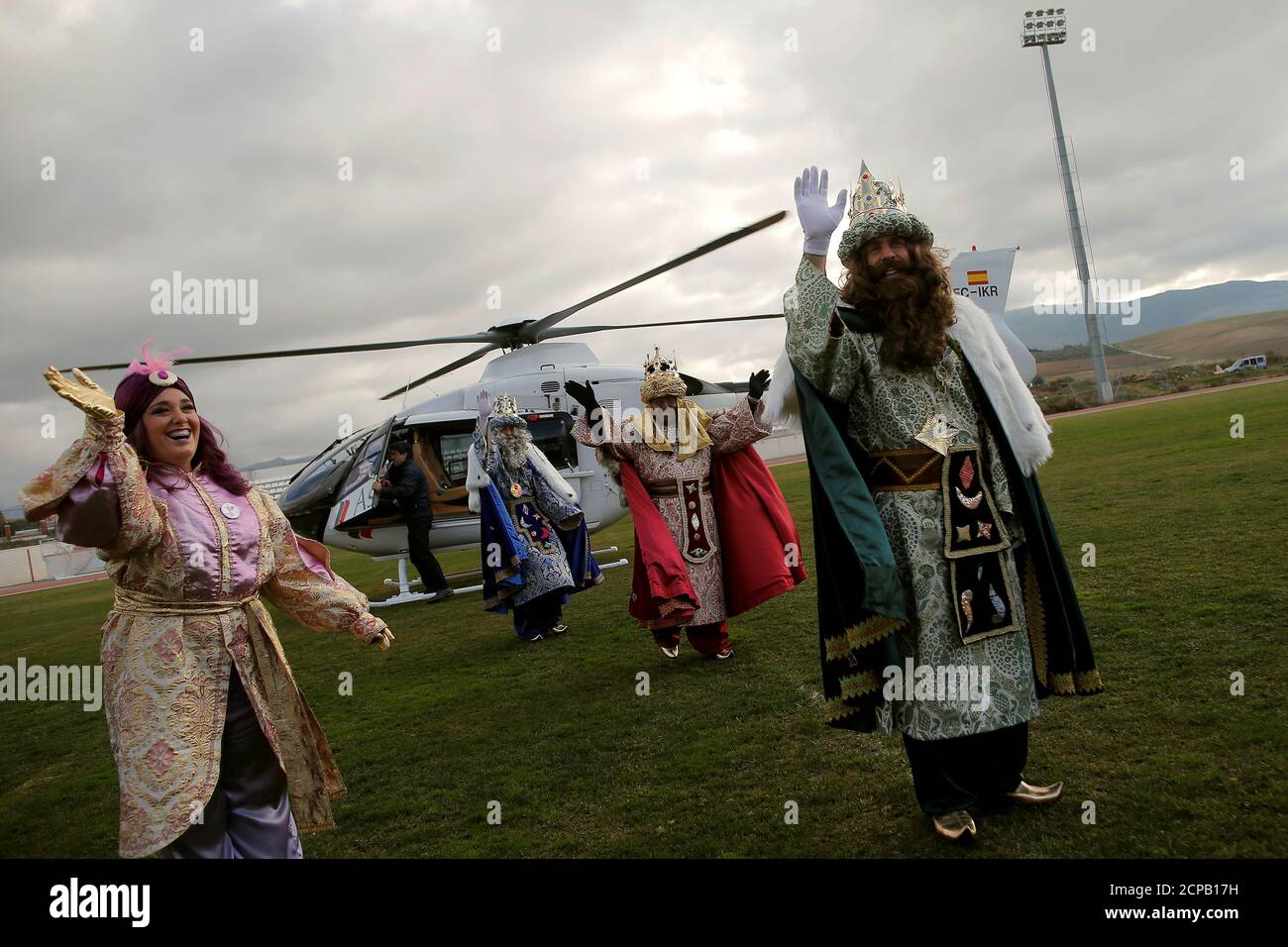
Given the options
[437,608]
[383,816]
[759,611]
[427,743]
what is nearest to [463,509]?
[437,608]

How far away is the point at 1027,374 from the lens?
328cm

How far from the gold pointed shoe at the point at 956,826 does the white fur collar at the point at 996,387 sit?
120cm

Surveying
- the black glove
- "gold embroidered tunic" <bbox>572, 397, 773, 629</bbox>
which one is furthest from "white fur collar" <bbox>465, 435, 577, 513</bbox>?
"gold embroidered tunic" <bbox>572, 397, 773, 629</bbox>

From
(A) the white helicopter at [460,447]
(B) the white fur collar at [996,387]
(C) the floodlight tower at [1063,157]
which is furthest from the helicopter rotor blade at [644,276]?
(C) the floodlight tower at [1063,157]

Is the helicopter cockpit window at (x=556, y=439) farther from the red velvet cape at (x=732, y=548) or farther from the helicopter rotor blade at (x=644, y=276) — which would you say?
the red velvet cape at (x=732, y=548)

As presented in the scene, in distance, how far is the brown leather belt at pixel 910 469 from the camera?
114 inches

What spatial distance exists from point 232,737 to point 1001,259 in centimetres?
498

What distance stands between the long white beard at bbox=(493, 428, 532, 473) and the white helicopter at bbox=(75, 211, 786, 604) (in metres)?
2.74

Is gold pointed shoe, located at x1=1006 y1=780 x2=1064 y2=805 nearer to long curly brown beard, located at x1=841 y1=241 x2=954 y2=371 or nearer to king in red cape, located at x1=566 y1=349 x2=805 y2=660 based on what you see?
long curly brown beard, located at x1=841 y1=241 x2=954 y2=371

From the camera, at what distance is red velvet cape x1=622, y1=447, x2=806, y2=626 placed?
5.33m

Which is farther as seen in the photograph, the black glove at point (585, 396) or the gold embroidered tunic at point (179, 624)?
the black glove at point (585, 396)

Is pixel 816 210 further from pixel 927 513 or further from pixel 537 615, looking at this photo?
pixel 537 615

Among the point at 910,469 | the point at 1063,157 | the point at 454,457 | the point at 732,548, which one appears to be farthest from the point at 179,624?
the point at 1063,157
